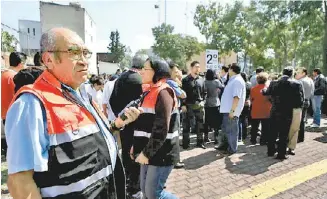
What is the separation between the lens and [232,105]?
5754 millimetres

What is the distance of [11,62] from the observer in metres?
4.84

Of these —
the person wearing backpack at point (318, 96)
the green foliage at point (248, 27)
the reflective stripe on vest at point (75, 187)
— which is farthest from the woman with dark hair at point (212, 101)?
the green foliage at point (248, 27)

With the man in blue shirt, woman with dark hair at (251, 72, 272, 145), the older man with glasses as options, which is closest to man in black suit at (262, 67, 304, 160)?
the man in blue shirt

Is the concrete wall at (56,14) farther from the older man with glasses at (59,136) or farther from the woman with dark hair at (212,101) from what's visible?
the older man with glasses at (59,136)

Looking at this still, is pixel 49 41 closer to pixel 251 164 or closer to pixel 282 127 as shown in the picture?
pixel 251 164

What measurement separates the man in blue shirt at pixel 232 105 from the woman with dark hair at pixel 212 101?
0.80 m

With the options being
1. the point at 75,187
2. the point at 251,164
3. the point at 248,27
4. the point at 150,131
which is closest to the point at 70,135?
the point at 75,187

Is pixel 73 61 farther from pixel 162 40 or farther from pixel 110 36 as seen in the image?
pixel 110 36

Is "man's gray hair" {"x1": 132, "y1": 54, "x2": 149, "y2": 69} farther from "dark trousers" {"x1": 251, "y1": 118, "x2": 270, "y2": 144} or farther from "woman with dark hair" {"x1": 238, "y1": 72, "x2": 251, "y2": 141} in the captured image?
"dark trousers" {"x1": 251, "y1": 118, "x2": 270, "y2": 144}

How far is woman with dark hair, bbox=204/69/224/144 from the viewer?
6938mm

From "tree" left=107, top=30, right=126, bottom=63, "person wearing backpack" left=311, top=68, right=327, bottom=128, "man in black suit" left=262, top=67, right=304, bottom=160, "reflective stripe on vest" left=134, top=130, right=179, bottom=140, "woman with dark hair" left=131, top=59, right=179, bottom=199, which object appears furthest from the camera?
"tree" left=107, top=30, right=126, bottom=63

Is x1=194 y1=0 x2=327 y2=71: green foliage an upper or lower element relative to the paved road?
upper

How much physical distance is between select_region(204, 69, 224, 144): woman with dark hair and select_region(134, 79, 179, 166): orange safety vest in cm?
397

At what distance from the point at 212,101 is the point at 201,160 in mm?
1780
